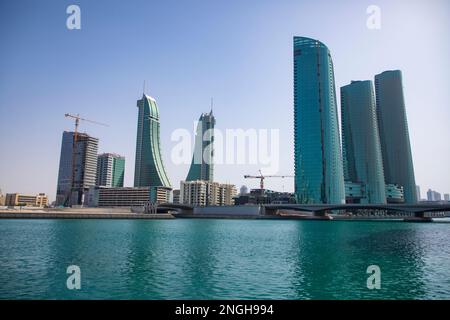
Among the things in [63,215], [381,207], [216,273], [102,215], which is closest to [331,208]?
[381,207]

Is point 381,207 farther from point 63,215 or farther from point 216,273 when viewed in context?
point 216,273

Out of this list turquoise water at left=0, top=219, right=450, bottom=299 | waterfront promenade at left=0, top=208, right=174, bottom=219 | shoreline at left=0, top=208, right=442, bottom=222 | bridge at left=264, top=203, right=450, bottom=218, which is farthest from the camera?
bridge at left=264, top=203, right=450, bottom=218

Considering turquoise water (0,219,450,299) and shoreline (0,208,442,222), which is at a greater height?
shoreline (0,208,442,222)

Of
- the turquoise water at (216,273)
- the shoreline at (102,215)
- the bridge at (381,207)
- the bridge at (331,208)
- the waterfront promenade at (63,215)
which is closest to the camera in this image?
the turquoise water at (216,273)

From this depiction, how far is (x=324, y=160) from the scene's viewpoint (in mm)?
198500

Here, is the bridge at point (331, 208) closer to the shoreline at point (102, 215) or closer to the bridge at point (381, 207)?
the bridge at point (381, 207)

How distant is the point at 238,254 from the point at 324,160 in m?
173

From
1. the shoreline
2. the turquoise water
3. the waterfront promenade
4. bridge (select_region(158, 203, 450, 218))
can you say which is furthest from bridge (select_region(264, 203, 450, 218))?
the turquoise water

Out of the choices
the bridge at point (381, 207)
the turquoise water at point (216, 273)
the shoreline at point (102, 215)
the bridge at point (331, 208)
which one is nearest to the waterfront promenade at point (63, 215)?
the shoreline at point (102, 215)

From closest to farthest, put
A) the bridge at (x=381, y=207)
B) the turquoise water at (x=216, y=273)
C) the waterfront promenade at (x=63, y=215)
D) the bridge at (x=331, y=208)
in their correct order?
the turquoise water at (x=216, y=273) < the waterfront promenade at (x=63, y=215) < the bridge at (x=381, y=207) < the bridge at (x=331, y=208)

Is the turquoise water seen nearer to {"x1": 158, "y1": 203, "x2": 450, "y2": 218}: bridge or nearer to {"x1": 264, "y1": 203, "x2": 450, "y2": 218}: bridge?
{"x1": 264, "y1": 203, "x2": 450, "y2": 218}: bridge

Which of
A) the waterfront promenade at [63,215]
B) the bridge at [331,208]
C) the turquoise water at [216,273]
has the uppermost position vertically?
the bridge at [331,208]

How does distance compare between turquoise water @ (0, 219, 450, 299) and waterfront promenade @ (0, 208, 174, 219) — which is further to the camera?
waterfront promenade @ (0, 208, 174, 219)

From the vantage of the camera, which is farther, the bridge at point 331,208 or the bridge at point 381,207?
the bridge at point 331,208
